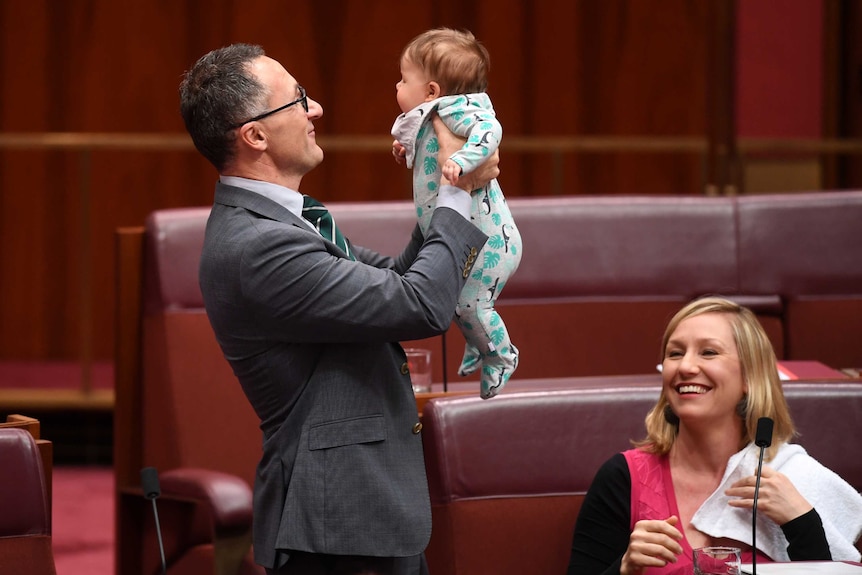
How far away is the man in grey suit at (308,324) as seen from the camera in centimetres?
161

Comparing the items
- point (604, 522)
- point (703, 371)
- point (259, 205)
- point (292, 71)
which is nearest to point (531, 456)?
point (604, 522)

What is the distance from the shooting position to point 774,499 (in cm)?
195

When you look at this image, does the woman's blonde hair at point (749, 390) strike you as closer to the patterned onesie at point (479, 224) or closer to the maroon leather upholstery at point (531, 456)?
the maroon leather upholstery at point (531, 456)

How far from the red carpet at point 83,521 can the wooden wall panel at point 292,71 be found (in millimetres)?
949

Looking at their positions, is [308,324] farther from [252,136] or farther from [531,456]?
[531,456]

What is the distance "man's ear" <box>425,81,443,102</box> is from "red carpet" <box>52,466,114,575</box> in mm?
2269

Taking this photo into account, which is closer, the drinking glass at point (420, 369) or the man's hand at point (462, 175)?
the man's hand at point (462, 175)

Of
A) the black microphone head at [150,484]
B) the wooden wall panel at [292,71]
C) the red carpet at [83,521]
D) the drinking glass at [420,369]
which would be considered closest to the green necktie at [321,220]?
the black microphone head at [150,484]

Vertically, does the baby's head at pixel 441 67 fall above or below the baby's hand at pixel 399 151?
above

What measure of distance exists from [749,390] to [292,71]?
3.88 m

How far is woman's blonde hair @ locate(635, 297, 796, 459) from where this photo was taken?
206 cm

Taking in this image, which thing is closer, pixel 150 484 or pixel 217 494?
pixel 150 484

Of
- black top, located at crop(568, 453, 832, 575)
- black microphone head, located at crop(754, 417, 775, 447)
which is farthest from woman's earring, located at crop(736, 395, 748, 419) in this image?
black microphone head, located at crop(754, 417, 775, 447)

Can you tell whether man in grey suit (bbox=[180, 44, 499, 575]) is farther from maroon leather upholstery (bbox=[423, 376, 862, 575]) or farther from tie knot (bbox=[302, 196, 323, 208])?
maroon leather upholstery (bbox=[423, 376, 862, 575])
